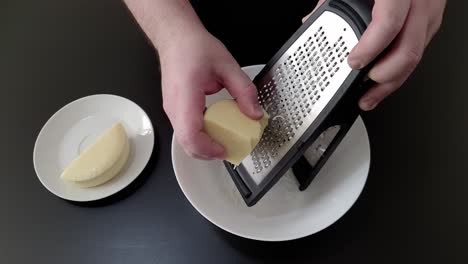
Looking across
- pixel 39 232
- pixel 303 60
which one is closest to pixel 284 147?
pixel 303 60

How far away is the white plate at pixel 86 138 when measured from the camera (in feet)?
2.52

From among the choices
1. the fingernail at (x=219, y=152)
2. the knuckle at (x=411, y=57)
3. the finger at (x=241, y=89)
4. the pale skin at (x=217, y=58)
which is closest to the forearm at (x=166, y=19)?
the pale skin at (x=217, y=58)

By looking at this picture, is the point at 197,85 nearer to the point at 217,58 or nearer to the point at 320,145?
the point at 217,58

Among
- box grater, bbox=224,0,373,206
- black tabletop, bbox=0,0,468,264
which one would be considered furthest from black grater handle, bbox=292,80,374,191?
black tabletop, bbox=0,0,468,264

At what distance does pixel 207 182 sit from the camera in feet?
2.37

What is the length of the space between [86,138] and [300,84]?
0.47 meters

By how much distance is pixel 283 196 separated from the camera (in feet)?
2.40

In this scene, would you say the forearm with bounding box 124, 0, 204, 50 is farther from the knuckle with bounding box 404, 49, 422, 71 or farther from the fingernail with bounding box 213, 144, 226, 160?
the knuckle with bounding box 404, 49, 422, 71

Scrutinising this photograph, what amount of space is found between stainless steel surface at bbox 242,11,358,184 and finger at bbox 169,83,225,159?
10cm

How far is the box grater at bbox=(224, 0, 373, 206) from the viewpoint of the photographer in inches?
22.9

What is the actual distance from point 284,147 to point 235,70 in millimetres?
154

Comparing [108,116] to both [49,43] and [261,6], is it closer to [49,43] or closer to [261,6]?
[49,43]

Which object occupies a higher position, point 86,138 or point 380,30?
point 380,30

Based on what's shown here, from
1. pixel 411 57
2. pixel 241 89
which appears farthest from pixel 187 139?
pixel 411 57
